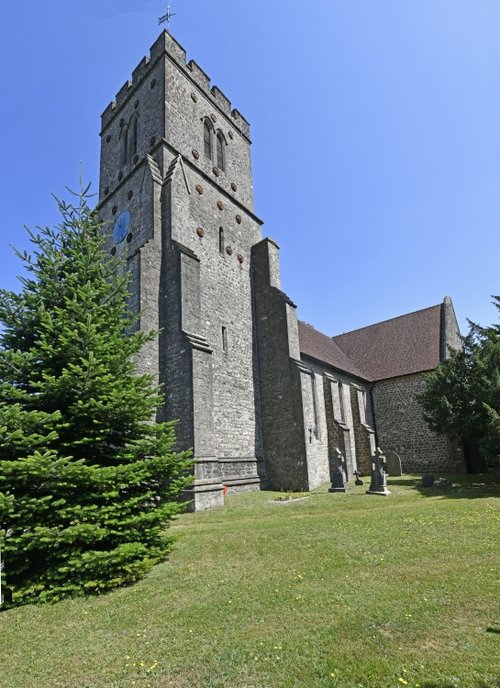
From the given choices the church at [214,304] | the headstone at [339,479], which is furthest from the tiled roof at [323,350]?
the headstone at [339,479]

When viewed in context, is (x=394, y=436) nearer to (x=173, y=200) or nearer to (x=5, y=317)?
(x=173, y=200)

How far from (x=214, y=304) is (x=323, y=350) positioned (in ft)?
37.1

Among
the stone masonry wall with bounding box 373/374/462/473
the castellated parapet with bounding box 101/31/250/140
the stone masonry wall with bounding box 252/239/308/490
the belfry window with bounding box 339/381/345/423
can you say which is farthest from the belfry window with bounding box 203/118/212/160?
the stone masonry wall with bounding box 373/374/462/473

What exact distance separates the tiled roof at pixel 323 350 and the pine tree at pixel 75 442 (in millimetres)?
15005

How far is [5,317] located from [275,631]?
6858mm

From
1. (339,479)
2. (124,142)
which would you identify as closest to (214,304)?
(339,479)

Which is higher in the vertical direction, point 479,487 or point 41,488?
point 41,488

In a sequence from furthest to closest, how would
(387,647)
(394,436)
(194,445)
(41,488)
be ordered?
(394,436)
(194,445)
(41,488)
(387,647)

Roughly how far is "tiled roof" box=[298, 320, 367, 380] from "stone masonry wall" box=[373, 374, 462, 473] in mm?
2211

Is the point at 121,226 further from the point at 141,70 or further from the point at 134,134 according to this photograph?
the point at 141,70

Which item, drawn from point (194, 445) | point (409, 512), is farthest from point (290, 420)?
point (409, 512)

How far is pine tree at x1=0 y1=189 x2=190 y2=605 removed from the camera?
591cm

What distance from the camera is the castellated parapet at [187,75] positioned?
64.3 feet

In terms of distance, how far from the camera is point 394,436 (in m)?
26.2
